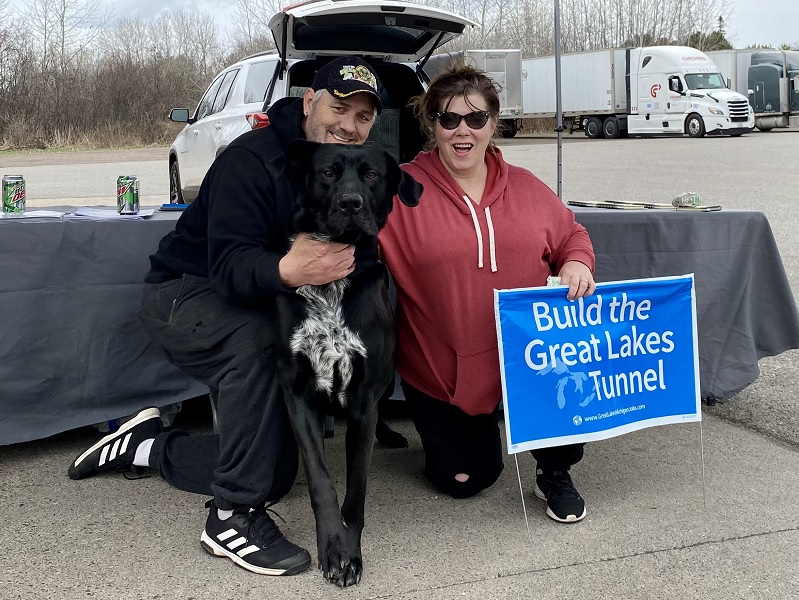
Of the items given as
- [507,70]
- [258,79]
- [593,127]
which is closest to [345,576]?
[258,79]

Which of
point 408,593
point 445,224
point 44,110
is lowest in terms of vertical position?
point 408,593

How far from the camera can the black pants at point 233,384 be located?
2699 millimetres

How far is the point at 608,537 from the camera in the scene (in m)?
2.85

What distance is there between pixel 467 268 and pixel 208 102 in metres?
7.29

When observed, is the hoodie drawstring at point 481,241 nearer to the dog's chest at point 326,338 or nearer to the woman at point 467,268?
the woman at point 467,268

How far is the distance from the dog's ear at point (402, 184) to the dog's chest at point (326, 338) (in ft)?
1.11

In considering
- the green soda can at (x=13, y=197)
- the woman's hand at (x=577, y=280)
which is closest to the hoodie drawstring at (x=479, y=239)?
the woman's hand at (x=577, y=280)

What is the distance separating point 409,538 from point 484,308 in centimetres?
85

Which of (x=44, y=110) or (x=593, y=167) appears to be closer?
(x=593, y=167)

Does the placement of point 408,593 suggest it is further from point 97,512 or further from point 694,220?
point 694,220

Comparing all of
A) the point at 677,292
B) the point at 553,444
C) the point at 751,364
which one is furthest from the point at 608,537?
the point at 751,364

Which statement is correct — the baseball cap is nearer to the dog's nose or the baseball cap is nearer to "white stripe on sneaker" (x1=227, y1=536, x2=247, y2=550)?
the dog's nose

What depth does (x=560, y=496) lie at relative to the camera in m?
3.03

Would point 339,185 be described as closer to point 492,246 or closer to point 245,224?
point 245,224
